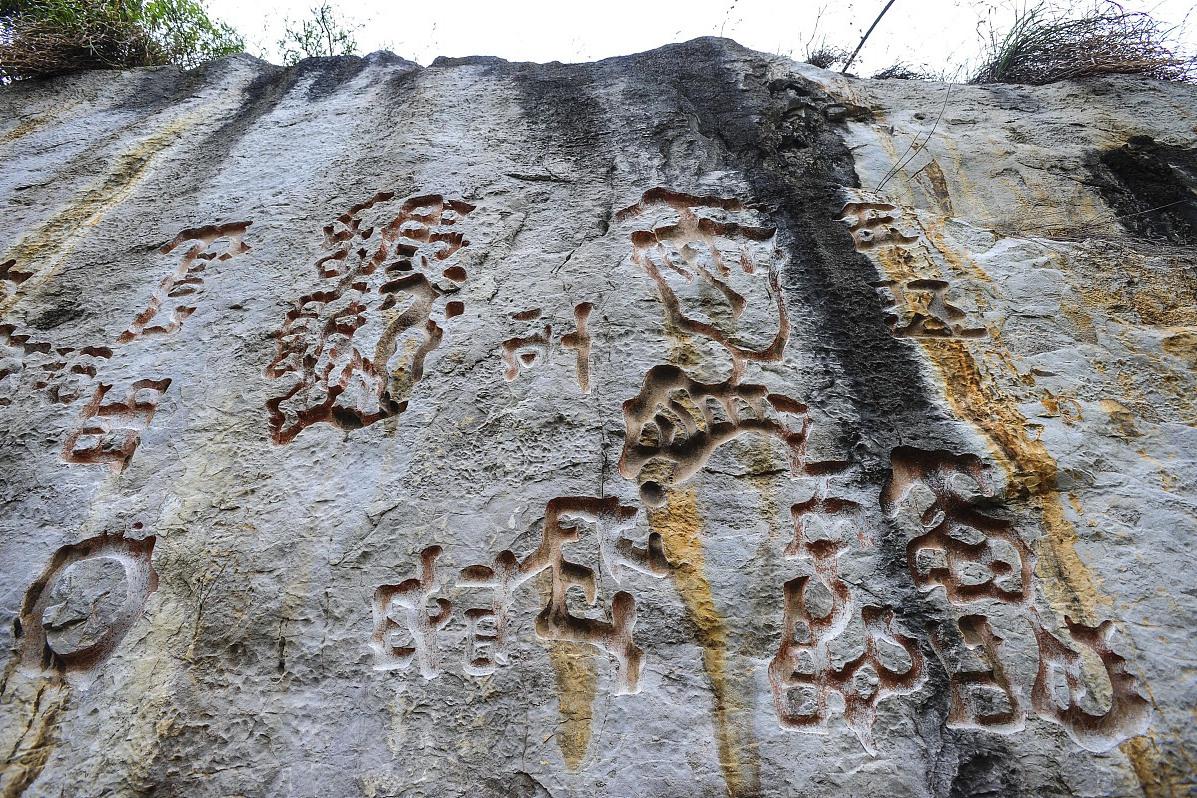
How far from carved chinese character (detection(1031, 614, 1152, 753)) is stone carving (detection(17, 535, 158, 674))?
2.23m

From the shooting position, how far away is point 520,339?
244 cm

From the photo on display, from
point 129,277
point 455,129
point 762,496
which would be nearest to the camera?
point 762,496

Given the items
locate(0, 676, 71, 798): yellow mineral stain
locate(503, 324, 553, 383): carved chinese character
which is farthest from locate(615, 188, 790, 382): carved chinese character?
locate(0, 676, 71, 798): yellow mineral stain

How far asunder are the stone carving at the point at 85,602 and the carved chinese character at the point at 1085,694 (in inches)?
87.9

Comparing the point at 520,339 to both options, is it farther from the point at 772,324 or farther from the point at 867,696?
the point at 867,696

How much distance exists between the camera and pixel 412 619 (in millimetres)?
1909

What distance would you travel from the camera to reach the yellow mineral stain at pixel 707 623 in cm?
163

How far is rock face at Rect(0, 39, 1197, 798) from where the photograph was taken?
1700mm

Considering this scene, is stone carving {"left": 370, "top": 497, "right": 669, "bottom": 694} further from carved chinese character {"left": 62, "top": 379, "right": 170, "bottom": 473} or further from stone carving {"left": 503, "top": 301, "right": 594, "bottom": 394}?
carved chinese character {"left": 62, "top": 379, "right": 170, "bottom": 473}

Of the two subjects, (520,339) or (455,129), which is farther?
(455,129)

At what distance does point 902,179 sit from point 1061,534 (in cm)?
161

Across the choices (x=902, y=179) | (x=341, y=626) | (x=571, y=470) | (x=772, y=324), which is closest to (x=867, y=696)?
(x=571, y=470)

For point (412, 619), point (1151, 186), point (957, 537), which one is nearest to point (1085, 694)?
point (957, 537)

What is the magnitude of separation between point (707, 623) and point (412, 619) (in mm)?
738
